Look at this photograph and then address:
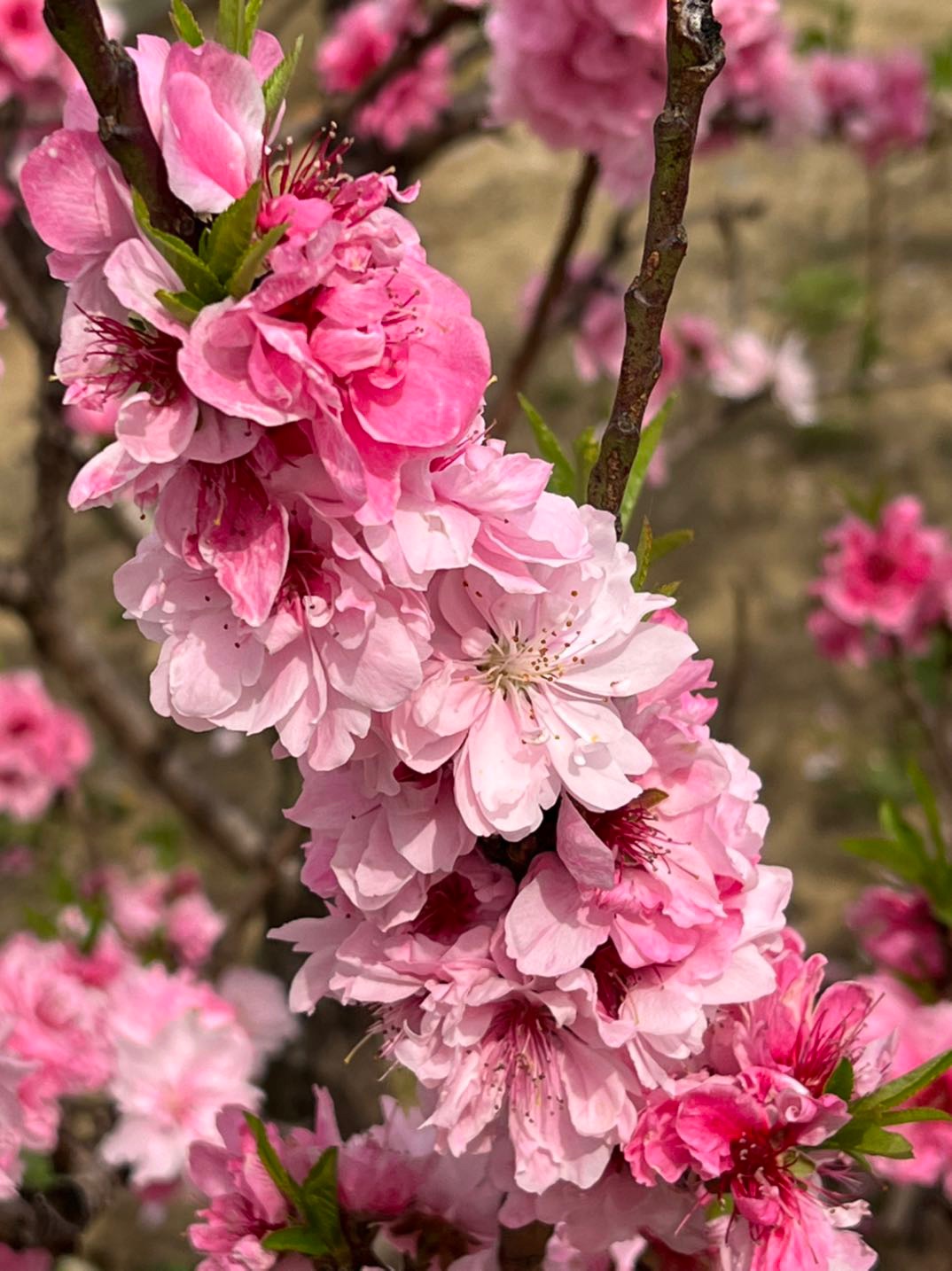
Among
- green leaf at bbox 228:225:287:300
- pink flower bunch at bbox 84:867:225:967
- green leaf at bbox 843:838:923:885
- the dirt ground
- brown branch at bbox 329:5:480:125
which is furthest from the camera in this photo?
the dirt ground

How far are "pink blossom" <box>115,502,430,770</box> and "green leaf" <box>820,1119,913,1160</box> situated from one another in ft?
1.03

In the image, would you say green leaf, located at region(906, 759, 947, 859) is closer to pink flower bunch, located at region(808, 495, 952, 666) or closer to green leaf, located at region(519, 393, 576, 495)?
green leaf, located at region(519, 393, 576, 495)

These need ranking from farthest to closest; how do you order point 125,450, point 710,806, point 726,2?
point 726,2
point 710,806
point 125,450

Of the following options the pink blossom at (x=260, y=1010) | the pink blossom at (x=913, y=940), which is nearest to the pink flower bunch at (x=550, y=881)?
the pink blossom at (x=913, y=940)

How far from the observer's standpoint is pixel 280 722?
1.69ft

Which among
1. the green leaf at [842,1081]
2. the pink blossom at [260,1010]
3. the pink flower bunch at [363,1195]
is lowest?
the pink blossom at [260,1010]

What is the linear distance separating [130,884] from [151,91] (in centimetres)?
203

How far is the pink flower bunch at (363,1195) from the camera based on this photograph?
64cm

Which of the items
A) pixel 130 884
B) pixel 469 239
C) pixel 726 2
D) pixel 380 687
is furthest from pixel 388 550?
pixel 469 239

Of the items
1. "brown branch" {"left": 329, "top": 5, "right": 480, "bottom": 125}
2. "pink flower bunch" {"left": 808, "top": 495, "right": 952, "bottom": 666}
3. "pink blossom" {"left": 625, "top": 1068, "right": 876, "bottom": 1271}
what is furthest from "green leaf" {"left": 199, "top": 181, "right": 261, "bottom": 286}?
"pink flower bunch" {"left": 808, "top": 495, "right": 952, "bottom": 666}

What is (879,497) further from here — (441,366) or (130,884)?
(130,884)

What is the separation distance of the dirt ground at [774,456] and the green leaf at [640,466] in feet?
2.92

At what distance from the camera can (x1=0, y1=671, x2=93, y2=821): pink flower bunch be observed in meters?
2.25

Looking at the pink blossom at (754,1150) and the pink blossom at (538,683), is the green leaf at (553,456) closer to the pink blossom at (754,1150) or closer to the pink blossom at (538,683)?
the pink blossom at (538,683)
